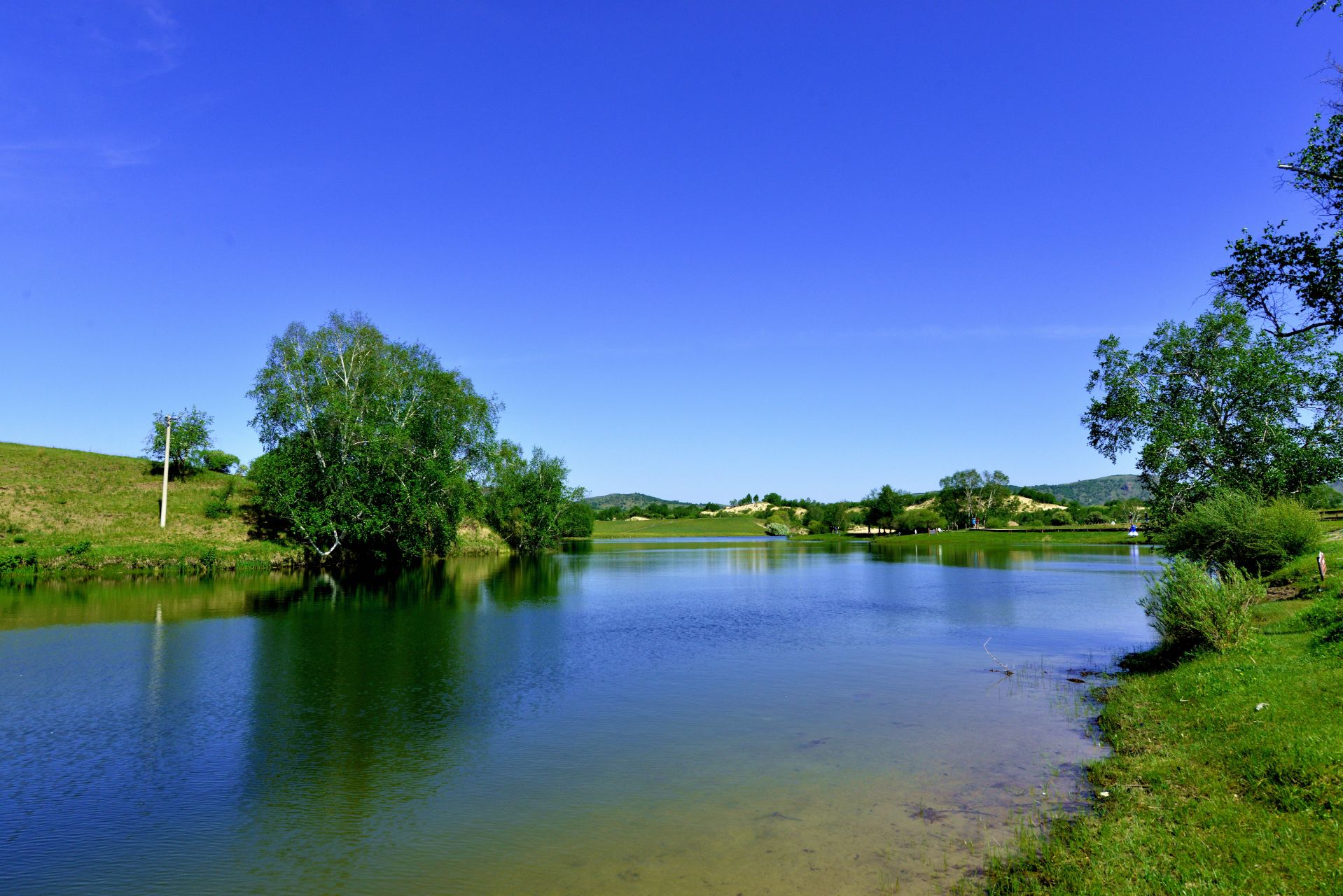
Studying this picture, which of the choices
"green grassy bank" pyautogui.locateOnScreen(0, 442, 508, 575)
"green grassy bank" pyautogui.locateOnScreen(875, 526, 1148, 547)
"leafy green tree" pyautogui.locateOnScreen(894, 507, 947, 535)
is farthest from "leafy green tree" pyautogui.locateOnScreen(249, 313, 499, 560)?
"leafy green tree" pyautogui.locateOnScreen(894, 507, 947, 535)

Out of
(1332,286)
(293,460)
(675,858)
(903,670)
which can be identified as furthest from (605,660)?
(293,460)

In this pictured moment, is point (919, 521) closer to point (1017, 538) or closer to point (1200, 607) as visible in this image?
point (1017, 538)

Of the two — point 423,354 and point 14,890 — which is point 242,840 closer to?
point 14,890

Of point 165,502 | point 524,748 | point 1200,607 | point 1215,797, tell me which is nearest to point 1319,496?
point 1200,607

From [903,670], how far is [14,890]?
766 inches

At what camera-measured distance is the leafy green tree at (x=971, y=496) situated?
605 ft

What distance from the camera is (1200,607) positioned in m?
16.6

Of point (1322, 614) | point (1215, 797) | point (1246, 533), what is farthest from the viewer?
point (1246, 533)

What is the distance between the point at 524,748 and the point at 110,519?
61.3 meters

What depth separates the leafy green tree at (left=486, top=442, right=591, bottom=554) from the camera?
9494 cm

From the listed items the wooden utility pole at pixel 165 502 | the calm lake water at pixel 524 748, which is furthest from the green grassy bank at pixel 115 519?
the calm lake water at pixel 524 748

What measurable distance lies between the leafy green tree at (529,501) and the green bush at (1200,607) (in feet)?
260

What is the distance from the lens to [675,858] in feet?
30.1

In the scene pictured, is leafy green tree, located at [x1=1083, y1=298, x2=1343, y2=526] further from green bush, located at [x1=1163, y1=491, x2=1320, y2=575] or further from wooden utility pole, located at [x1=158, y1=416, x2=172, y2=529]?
wooden utility pole, located at [x1=158, y1=416, x2=172, y2=529]
